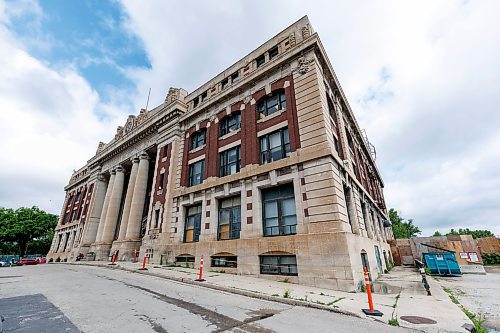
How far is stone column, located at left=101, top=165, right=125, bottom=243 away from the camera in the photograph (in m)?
30.0

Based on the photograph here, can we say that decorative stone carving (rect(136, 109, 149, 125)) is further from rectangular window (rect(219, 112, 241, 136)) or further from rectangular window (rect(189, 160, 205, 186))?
rectangular window (rect(219, 112, 241, 136))

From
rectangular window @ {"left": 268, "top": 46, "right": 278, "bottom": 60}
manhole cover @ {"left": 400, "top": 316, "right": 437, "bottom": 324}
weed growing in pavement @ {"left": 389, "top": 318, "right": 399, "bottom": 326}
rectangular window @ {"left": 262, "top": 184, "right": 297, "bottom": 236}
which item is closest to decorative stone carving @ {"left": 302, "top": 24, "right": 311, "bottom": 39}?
rectangular window @ {"left": 268, "top": 46, "right": 278, "bottom": 60}

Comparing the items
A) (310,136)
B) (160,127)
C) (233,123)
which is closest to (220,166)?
(233,123)

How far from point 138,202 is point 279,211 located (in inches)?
764

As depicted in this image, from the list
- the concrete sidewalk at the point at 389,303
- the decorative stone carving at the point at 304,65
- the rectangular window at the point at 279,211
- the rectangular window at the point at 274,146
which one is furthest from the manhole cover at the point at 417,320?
the decorative stone carving at the point at 304,65

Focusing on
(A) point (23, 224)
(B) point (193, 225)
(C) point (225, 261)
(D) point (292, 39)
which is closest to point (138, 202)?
(B) point (193, 225)

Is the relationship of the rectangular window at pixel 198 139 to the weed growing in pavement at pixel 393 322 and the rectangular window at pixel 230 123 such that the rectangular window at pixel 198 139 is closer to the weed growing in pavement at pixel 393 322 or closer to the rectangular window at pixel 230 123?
the rectangular window at pixel 230 123

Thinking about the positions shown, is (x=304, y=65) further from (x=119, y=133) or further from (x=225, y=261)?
(x=119, y=133)

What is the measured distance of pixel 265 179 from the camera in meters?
15.1

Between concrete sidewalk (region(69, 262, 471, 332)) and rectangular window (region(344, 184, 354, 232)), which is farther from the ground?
rectangular window (region(344, 184, 354, 232))

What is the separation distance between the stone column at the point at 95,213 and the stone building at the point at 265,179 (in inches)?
435

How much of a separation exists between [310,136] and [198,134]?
12.6 m

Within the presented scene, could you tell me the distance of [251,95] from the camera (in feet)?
60.4

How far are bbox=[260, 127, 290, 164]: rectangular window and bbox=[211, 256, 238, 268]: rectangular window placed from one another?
661 centimetres
